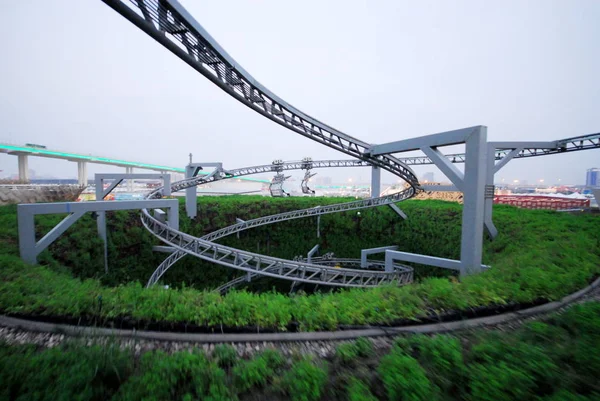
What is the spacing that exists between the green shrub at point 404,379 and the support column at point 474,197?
597 centimetres

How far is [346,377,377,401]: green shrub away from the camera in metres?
1.97

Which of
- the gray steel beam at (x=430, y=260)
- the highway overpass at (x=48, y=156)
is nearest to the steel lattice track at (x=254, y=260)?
the gray steel beam at (x=430, y=260)

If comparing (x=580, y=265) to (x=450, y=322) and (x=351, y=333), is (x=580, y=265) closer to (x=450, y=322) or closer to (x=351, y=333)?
(x=450, y=322)

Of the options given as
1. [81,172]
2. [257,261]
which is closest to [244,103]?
[257,261]

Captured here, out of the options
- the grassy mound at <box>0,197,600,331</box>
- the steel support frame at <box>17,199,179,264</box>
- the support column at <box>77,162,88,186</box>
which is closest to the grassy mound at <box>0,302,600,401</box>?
the grassy mound at <box>0,197,600,331</box>

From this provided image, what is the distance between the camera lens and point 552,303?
3562 millimetres

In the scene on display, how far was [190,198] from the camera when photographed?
55.4 feet

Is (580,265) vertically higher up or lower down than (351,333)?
higher up

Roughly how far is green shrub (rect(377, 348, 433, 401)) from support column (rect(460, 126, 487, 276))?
597 centimetres

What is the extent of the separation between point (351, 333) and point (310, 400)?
121cm

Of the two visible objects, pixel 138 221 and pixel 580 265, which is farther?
pixel 138 221

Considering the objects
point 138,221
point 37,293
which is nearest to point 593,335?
point 37,293

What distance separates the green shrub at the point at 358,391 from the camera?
1972mm

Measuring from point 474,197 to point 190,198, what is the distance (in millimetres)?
16686
